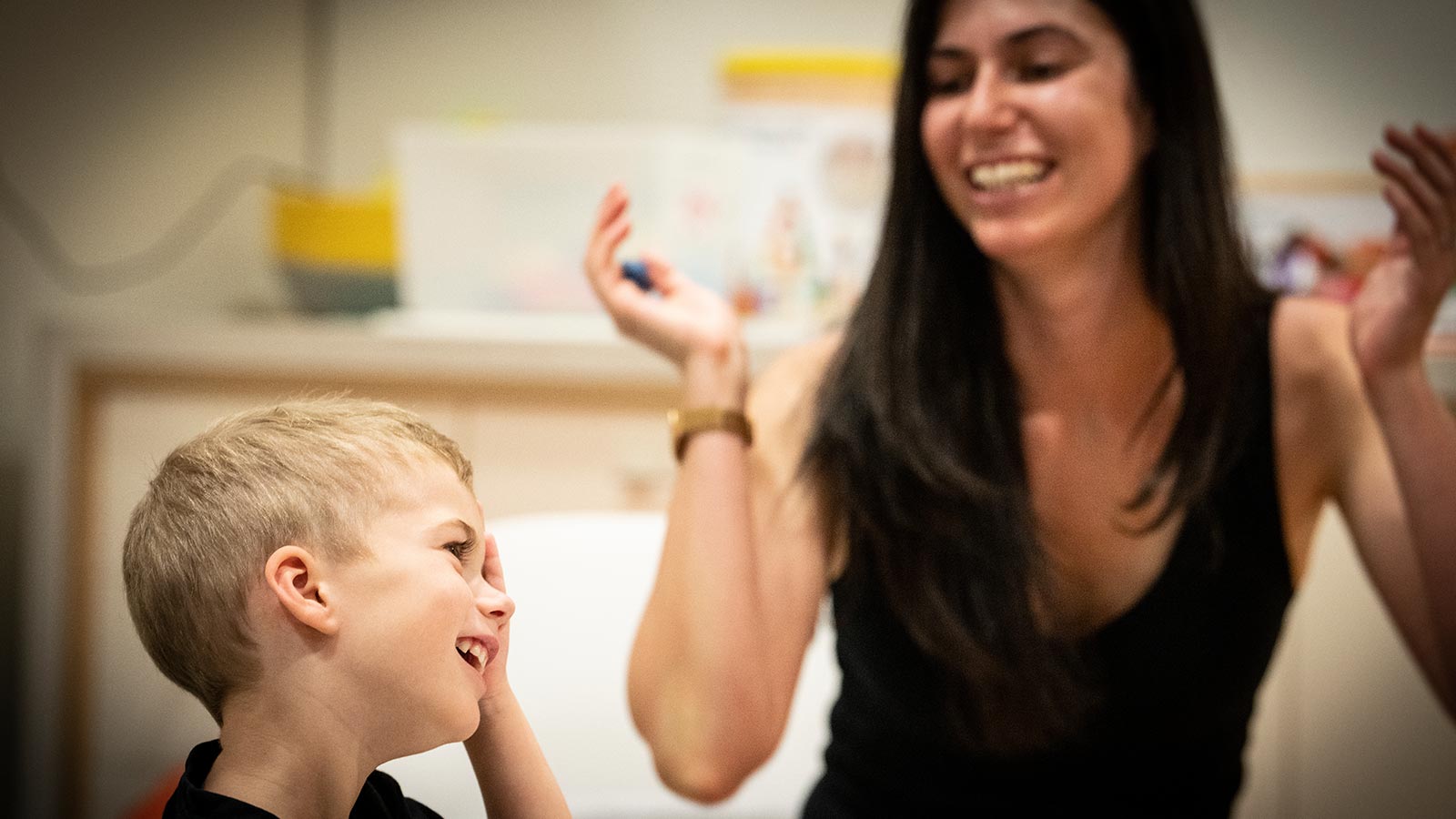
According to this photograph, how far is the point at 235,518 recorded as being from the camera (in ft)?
0.92

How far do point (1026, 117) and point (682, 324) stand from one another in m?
0.27

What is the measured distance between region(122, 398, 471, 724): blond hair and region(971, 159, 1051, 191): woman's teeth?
0.61 metres

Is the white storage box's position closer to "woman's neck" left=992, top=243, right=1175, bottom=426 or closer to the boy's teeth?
"woman's neck" left=992, top=243, right=1175, bottom=426

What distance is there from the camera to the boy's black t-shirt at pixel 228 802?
0.29m

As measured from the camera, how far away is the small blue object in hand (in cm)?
75

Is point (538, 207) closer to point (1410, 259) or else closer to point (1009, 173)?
point (1009, 173)

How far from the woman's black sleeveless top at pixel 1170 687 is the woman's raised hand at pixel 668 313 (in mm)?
296

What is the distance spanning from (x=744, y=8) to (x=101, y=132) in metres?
1.57

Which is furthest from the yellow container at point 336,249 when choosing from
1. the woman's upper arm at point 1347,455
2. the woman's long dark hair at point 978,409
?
the woman's upper arm at point 1347,455

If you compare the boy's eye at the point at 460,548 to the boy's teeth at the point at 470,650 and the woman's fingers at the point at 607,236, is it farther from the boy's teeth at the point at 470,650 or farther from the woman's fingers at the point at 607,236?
the woman's fingers at the point at 607,236

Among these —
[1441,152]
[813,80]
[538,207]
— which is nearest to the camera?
[1441,152]

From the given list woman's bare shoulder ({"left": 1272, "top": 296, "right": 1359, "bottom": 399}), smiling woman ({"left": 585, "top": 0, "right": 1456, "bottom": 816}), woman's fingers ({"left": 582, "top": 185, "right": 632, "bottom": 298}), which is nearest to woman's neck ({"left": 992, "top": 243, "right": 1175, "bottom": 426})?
smiling woman ({"left": 585, "top": 0, "right": 1456, "bottom": 816})

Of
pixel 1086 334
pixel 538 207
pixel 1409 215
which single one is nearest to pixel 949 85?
pixel 1086 334

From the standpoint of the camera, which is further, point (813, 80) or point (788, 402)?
point (813, 80)
